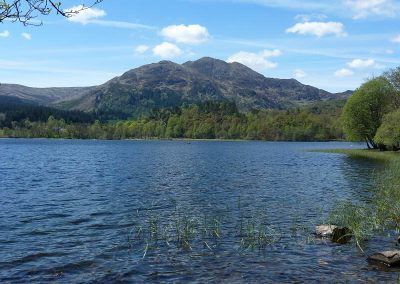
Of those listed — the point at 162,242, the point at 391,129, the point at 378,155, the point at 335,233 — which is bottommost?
the point at 162,242

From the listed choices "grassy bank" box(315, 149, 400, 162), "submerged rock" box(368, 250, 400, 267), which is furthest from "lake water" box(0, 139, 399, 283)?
"grassy bank" box(315, 149, 400, 162)

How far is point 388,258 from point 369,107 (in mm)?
98299

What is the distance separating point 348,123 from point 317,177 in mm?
56001

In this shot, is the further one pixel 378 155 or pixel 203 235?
pixel 378 155

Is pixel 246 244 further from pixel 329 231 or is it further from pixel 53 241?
pixel 53 241

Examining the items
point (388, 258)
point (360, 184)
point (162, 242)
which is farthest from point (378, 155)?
point (162, 242)

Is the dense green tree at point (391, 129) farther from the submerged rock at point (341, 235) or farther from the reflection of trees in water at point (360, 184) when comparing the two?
the submerged rock at point (341, 235)

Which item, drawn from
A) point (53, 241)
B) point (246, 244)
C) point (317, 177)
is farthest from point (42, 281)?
point (317, 177)

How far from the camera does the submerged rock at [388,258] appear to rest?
2038cm

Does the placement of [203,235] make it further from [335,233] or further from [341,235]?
[341,235]

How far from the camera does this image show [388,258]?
2055cm

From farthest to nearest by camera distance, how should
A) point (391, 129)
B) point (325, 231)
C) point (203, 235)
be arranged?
1. point (391, 129)
2. point (203, 235)
3. point (325, 231)

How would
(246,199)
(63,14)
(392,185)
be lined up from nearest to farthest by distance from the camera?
(63,14)
(392,185)
(246,199)

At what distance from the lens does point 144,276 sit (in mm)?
19609
